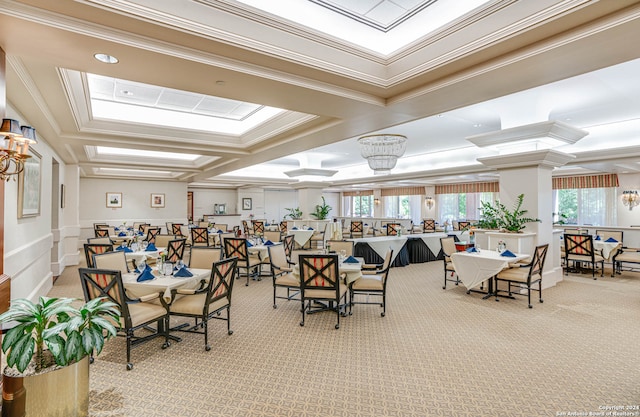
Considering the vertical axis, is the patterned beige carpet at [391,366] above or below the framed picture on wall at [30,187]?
below

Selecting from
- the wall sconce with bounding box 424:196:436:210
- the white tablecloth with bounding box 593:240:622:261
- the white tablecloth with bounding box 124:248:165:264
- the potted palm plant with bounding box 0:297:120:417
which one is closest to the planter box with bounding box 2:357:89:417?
the potted palm plant with bounding box 0:297:120:417

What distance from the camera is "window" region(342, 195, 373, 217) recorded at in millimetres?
20906

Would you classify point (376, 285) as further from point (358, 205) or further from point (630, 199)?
point (358, 205)

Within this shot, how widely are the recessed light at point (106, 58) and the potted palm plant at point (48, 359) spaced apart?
6.11ft

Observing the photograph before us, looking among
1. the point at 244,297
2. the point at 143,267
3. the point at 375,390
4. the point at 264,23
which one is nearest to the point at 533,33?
the point at 264,23

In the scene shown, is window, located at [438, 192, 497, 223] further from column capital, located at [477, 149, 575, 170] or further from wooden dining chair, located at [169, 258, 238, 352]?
wooden dining chair, located at [169, 258, 238, 352]

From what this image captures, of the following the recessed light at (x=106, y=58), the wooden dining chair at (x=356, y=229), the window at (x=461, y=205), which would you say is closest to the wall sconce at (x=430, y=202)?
the window at (x=461, y=205)

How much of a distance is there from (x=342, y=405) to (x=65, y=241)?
9162 mm

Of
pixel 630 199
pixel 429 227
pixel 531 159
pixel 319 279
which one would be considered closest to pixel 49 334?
pixel 319 279

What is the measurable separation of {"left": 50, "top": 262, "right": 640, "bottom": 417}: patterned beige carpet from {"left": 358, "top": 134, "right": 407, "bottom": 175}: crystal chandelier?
2.85 meters

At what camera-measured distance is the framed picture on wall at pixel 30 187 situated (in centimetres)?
413

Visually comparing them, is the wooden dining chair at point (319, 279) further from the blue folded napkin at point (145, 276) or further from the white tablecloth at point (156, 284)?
the blue folded napkin at point (145, 276)

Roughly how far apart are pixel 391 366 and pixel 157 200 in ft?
43.0

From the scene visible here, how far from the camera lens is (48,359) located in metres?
2.25
